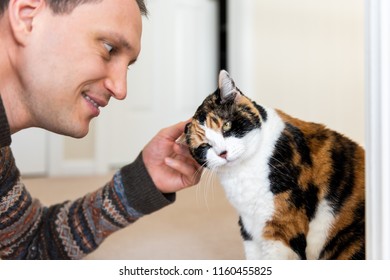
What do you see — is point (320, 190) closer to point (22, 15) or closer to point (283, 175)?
point (283, 175)

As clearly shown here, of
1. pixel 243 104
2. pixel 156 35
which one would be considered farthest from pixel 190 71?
pixel 243 104

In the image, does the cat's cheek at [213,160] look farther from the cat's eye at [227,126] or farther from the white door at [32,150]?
the white door at [32,150]

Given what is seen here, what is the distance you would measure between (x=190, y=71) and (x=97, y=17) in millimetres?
348

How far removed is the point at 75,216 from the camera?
0.85m

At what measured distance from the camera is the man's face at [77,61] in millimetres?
595

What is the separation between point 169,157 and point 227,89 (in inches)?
6.9

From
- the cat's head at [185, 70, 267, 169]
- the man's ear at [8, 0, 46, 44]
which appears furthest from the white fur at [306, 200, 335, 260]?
the man's ear at [8, 0, 46, 44]

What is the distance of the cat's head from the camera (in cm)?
69

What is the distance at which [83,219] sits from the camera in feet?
2.76

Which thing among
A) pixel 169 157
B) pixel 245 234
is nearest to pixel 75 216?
pixel 169 157

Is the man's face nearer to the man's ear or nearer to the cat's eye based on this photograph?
the man's ear

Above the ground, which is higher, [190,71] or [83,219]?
[190,71]
